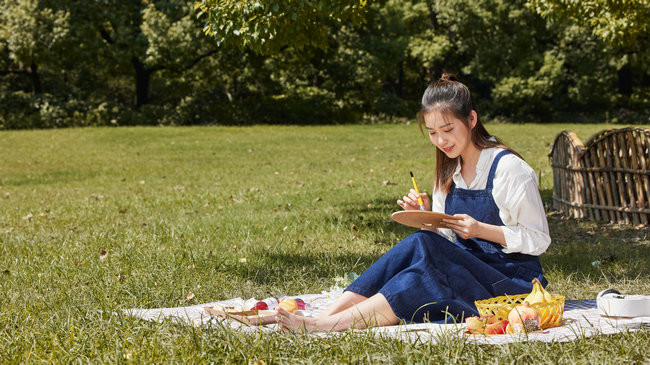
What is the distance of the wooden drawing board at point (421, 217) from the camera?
3.25 meters

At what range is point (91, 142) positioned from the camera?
64.0ft

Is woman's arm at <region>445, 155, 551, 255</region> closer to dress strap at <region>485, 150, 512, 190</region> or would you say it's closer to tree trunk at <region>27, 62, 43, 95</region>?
dress strap at <region>485, 150, 512, 190</region>

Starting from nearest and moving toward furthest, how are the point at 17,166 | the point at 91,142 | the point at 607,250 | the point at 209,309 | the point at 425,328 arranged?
the point at 425,328 → the point at 209,309 → the point at 607,250 → the point at 17,166 → the point at 91,142

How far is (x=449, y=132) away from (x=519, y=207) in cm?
57

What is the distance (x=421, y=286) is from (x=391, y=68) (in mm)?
26149

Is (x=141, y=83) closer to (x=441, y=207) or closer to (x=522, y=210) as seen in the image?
(x=441, y=207)

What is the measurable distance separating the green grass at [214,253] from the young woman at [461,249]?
15.1 inches

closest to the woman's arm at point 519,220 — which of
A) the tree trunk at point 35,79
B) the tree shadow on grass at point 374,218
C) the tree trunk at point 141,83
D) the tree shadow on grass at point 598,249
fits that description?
the tree shadow on grass at point 598,249

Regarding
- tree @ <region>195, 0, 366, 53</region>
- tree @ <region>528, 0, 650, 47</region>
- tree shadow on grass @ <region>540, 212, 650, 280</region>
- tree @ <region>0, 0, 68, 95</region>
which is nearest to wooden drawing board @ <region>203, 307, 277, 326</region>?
tree shadow on grass @ <region>540, 212, 650, 280</region>

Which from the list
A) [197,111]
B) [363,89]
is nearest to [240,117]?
[197,111]

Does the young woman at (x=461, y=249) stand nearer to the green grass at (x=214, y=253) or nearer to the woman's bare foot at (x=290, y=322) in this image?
the woman's bare foot at (x=290, y=322)

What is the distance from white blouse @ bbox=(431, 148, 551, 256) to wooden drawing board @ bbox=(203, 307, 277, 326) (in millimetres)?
1380

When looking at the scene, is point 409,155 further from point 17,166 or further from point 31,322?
point 31,322

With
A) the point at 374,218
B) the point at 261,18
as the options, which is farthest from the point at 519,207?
the point at 374,218
